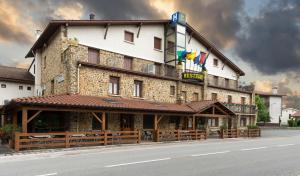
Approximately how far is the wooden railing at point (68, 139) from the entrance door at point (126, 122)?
2947 mm

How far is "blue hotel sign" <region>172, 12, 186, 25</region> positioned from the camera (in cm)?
3054

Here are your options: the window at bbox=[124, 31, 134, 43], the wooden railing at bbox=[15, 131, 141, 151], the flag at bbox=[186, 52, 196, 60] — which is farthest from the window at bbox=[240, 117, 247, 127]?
the wooden railing at bbox=[15, 131, 141, 151]

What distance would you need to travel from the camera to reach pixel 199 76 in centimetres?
3042

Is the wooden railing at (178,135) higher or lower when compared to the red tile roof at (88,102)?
lower

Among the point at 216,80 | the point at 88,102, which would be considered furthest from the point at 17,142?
the point at 216,80

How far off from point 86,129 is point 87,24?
825 centimetres

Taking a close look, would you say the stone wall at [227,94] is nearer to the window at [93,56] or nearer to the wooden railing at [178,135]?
the wooden railing at [178,135]

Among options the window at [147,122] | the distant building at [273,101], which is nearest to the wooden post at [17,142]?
the window at [147,122]

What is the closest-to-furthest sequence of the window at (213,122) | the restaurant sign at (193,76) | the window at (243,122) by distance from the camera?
the restaurant sign at (193,76), the window at (213,122), the window at (243,122)

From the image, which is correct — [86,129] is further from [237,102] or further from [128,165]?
[237,102]

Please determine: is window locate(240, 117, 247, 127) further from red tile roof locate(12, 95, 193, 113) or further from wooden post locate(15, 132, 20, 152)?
wooden post locate(15, 132, 20, 152)

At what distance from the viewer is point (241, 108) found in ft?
121

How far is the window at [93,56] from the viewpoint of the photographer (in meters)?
25.2

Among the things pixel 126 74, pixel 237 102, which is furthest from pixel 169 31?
pixel 237 102
